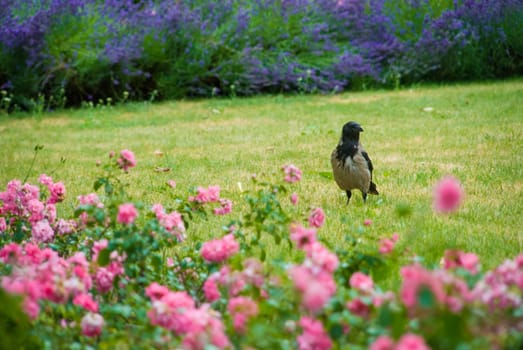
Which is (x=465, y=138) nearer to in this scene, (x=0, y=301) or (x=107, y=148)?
(x=107, y=148)

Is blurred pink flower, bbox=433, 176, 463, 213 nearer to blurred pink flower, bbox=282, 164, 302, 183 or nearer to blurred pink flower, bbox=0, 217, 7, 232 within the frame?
blurred pink flower, bbox=282, 164, 302, 183

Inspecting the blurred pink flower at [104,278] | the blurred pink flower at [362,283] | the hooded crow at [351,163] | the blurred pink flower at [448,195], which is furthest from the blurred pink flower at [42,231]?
the hooded crow at [351,163]

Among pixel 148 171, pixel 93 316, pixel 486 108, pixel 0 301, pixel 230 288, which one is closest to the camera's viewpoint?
pixel 0 301

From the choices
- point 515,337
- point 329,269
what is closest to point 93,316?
point 329,269

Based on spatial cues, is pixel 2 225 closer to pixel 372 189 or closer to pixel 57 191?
pixel 57 191

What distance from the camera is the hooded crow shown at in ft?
16.2

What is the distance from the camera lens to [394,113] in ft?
31.0

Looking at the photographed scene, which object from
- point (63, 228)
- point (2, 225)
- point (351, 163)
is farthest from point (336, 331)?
point (351, 163)

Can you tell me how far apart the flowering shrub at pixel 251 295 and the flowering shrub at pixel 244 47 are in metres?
7.78

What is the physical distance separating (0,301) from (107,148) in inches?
240

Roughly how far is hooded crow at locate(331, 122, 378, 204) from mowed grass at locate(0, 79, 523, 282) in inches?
6.8

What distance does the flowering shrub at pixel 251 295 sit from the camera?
1720mm

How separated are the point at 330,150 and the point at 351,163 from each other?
2.37 meters

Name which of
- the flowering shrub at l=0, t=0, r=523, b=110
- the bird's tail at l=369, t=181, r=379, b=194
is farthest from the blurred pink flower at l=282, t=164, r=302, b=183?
the flowering shrub at l=0, t=0, r=523, b=110
